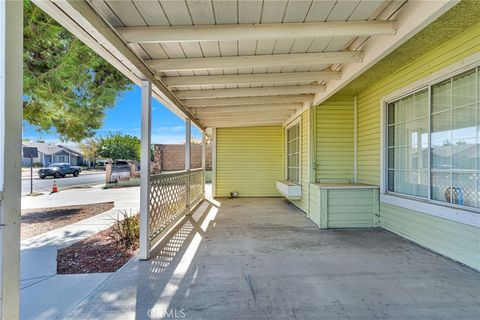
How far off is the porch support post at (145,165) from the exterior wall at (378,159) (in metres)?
3.84

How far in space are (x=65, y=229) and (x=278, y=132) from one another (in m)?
6.67

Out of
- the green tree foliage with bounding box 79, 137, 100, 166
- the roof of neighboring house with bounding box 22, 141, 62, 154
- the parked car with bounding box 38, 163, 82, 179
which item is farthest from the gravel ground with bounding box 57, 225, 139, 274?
the roof of neighboring house with bounding box 22, 141, 62, 154

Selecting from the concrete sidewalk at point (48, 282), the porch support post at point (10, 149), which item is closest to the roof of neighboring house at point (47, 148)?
the concrete sidewalk at point (48, 282)

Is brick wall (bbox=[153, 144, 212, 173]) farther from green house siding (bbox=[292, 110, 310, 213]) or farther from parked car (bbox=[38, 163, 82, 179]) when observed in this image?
parked car (bbox=[38, 163, 82, 179])

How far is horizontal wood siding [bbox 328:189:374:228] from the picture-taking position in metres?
4.79

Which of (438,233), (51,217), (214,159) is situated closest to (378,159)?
(438,233)

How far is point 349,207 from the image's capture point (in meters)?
4.81

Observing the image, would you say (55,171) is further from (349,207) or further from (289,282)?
(289,282)

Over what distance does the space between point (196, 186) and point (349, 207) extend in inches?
172

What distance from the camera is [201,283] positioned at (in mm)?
2654

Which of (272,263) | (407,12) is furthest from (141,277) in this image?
(407,12)

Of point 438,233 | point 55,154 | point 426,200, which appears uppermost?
point 55,154

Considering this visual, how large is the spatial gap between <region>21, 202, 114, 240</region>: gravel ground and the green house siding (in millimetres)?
5139

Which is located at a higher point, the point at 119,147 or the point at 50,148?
the point at 50,148
